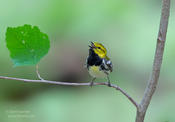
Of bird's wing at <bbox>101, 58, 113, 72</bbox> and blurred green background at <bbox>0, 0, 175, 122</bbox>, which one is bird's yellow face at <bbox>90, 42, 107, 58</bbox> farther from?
blurred green background at <bbox>0, 0, 175, 122</bbox>

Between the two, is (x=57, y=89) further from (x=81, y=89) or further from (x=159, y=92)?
(x=159, y=92)

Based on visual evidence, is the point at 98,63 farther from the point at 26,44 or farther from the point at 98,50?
the point at 26,44

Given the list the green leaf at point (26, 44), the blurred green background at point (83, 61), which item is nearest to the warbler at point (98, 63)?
the green leaf at point (26, 44)

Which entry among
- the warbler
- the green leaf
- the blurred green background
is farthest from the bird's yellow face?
the blurred green background

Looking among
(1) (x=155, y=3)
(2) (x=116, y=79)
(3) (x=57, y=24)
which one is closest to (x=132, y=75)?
(2) (x=116, y=79)

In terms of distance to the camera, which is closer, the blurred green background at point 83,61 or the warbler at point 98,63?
the warbler at point 98,63

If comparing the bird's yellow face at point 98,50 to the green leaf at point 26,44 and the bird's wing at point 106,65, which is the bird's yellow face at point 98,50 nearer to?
the bird's wing at point 106,65
